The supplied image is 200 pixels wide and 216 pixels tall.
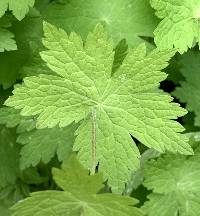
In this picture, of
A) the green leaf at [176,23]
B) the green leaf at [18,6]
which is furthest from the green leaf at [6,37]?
the green leaf at [176,23]

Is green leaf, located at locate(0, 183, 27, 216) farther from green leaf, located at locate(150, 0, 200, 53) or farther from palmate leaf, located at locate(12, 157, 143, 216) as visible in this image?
green leaf, located at locate(150, 0, 200, 53)

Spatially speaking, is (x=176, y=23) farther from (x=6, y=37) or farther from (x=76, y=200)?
(x=76, y=200)

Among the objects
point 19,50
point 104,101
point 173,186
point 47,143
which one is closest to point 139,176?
point 173,186

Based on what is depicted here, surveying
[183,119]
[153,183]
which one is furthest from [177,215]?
[183,119]

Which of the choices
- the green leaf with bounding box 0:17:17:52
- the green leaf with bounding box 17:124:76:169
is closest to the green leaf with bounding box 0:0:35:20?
the green leaf with bounding box 0:17:17:52

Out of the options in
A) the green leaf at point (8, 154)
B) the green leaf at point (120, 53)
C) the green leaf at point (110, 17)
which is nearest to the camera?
the green leaf at point (120, 53)

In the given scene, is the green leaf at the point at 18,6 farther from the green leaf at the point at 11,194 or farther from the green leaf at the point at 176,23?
the green leaf at the point at 11,194
